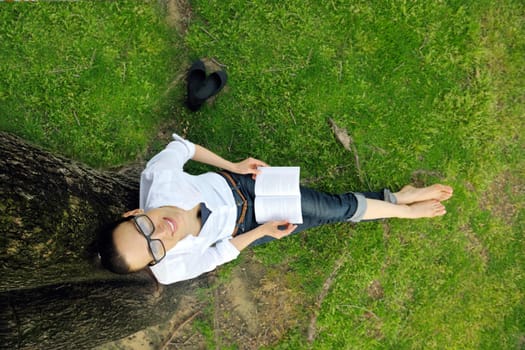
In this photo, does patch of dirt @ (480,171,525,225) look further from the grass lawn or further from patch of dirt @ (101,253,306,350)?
patch of dirt @ (101,253,306,350)

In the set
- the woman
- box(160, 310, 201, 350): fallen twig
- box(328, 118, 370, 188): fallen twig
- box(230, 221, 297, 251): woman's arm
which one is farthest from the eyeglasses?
box(328, 118, 370, 188): fallen twig

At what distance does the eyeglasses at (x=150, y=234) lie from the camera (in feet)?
8.98

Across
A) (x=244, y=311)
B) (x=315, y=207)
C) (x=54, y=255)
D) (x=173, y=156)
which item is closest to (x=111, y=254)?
(x=54, y=255)

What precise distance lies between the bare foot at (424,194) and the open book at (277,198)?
1.26 meters

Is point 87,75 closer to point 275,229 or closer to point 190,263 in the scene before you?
point 190,263

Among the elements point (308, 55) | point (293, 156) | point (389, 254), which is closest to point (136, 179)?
point (293, 156)

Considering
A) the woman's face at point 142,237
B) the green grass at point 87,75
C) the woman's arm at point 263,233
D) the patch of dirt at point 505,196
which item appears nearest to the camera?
the woman's face at point 142,237

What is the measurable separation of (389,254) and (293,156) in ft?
4.67

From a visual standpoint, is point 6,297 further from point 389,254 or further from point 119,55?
point 389,254

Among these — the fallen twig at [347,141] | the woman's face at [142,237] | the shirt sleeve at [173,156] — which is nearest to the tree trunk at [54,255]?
the woman's face at [142,237]

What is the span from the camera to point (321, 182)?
4.54 metres

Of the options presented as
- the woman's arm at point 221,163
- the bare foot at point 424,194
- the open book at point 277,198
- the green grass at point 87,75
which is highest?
the green grass at point 87,75

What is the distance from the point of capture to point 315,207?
3816mm

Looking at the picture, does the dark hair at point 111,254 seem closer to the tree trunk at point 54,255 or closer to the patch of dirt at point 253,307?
the tree trunk at point 54,255
